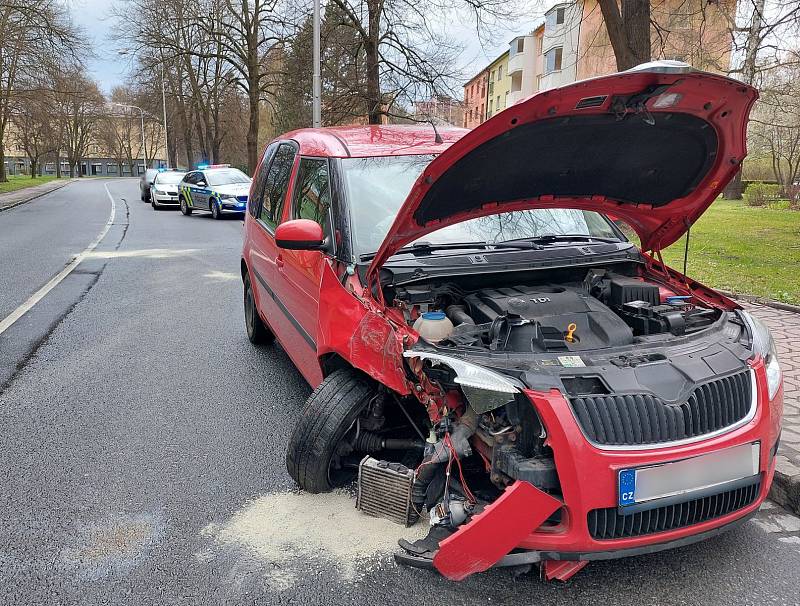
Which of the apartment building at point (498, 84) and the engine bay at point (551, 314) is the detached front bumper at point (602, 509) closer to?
the engine bay at point (551, 314)

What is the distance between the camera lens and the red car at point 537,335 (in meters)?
2.32

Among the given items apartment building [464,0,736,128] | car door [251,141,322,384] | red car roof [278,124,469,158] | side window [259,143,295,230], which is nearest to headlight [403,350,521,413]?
car door [251,141,322,384]

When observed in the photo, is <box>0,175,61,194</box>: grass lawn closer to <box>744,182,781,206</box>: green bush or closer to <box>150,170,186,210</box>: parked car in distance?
<box>150,170,186,210</box>: parked car in distance

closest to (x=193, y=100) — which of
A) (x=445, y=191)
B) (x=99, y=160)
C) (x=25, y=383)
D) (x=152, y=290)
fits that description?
(x=152, y=290)

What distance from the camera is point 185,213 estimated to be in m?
22.1

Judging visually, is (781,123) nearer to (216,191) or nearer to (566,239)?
(216,191)

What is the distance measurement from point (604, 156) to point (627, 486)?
1.74 m

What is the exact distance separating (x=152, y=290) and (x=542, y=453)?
302 inches

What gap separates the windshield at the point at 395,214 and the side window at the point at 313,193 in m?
0.17

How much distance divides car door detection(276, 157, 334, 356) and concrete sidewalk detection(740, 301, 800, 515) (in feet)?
8.49

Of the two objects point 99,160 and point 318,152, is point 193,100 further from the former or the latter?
point 99,160

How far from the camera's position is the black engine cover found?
2781 millimetres

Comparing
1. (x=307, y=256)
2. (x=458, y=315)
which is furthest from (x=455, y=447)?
(x=307, y=256)

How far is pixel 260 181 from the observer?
579 centimetres
